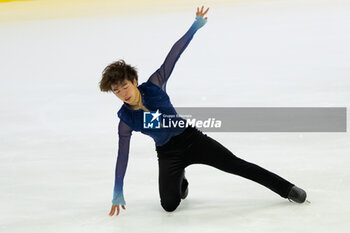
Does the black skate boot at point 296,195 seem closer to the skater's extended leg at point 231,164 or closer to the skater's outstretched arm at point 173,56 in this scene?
the skater's extended leg at point 231,164

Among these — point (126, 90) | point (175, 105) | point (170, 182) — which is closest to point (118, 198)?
point (170, 182)

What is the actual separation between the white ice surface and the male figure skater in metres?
0.10

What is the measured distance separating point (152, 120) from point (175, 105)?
7.73 ft

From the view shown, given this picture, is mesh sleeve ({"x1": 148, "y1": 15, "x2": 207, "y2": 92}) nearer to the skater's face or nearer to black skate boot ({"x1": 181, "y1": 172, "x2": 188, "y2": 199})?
the skater's face

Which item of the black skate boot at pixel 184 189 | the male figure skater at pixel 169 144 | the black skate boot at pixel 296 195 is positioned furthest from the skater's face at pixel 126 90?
the black skate boot at pixel 296 195

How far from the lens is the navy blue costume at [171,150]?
9.64ft

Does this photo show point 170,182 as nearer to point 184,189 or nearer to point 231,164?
point 184,189

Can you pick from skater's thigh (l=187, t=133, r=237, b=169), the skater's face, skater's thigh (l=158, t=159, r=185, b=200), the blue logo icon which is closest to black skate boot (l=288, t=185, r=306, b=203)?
skater's thigh (l=187, t=133, r=237, b=169)

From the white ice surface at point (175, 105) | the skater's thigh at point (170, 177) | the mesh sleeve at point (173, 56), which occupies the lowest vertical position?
the white ice surface at point (175, 105)

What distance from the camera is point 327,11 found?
30.3 ft

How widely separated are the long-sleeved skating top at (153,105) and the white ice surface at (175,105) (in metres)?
0.26

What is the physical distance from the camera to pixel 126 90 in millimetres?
2854

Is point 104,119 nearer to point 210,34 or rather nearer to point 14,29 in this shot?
point 210,34

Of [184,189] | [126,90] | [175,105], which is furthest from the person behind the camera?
[175,105]
